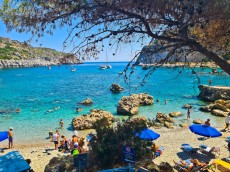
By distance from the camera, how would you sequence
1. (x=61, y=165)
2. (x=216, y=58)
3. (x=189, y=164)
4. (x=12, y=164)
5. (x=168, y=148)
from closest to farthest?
(x=216, y=58) < (x=61, y=165) < (x=12, y=164) < (x=189, y=164) < (x=168, y=148)

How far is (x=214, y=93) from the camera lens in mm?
42219

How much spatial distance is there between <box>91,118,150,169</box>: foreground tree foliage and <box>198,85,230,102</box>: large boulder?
3322cm

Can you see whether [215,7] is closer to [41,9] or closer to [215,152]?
[41,9]

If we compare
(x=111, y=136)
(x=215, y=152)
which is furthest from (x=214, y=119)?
(x=111, y=136)

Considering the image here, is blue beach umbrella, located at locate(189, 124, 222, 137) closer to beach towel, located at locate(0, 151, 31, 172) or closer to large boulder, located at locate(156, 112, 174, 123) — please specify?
beach towel, located at locate(0, 151, 31, 172)

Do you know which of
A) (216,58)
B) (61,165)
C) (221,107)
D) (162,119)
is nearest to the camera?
(216,58)

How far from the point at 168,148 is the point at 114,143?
7729 mm

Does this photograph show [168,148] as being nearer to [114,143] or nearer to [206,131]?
[206,131]

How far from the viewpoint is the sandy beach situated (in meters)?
15.2

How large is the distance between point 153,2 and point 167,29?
89cm

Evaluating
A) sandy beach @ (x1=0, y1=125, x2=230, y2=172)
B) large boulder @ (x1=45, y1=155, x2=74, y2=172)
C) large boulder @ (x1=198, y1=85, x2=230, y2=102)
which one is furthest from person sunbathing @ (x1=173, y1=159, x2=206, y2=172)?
large boulder @ (x1=198, y1=85, x2=230, y2=102)

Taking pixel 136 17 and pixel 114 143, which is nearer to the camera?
pixel 136 17

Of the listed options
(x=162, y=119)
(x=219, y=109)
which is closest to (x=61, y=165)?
(x=162, y=119)

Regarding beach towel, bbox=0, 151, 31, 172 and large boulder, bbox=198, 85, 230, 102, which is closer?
beach towel, bbox=0, 151, 31, 172
